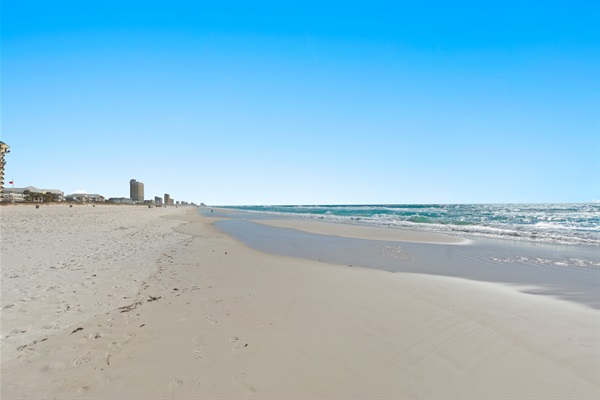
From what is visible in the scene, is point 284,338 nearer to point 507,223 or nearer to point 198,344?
point 198,344

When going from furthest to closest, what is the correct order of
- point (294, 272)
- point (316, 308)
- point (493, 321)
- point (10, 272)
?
point (294, 272), point (10, 272), point (316, 308), point (493, 321)

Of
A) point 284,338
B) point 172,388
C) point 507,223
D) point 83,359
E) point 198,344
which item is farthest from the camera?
point 507,223

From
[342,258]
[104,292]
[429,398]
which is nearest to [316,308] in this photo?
[429,398]

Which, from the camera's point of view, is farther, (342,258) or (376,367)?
(342,258)

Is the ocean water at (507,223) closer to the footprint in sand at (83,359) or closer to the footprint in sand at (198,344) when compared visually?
the footprint in sand at (198,344)

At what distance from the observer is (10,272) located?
319 inches

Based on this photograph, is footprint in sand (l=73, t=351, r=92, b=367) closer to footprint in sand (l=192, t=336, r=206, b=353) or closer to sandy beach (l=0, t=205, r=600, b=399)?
sandy beach (l=0, t=205, r=600, b=399)

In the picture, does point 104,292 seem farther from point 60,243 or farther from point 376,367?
point 60,243

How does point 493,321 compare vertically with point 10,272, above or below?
below

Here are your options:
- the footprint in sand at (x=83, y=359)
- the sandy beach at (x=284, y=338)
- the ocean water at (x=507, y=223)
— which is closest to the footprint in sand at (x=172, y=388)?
the sandy beach at (x=284, y=338)

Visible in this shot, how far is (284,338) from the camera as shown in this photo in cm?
469

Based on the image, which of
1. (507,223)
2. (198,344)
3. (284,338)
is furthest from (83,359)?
(507,223)

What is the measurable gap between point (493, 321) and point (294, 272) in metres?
5.43

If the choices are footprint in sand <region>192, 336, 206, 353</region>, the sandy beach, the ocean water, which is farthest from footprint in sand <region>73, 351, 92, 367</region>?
the ocean water
